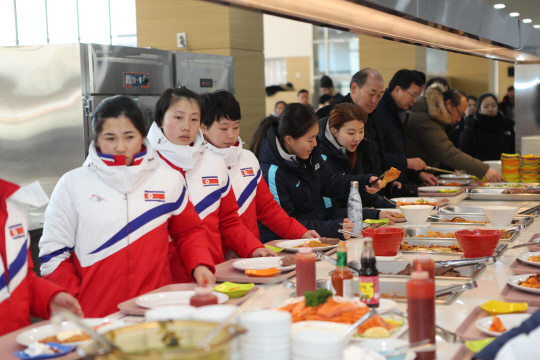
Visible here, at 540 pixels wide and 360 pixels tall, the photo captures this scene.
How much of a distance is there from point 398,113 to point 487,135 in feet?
8.59

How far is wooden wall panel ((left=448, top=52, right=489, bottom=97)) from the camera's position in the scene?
12.1m

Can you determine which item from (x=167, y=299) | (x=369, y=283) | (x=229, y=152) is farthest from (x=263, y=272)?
(x=229, y=152)

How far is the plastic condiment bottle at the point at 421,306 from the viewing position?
1307mm

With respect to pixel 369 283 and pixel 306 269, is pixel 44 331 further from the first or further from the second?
pixel 369 283

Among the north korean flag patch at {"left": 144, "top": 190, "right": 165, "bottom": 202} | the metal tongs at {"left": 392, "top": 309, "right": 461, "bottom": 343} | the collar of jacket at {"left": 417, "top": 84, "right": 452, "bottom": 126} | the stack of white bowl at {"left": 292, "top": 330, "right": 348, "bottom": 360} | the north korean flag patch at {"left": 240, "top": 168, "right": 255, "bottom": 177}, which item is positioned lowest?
the metal tongs at {"left": 392, "top": 309, "right": 461, "bottom": 343}

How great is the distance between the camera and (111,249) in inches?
81.7

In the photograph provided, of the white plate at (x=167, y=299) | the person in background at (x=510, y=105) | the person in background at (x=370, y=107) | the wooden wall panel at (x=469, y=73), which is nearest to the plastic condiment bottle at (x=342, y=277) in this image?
the white plate at (x=167, y=299)

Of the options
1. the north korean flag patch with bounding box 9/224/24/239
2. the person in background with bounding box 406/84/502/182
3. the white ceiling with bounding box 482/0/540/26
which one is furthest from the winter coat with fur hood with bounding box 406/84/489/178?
the north korean flag patch with bounding box 9/224/24/239

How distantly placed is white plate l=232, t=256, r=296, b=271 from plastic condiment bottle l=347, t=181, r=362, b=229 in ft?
2.41

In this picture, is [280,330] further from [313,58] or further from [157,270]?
[313,58]

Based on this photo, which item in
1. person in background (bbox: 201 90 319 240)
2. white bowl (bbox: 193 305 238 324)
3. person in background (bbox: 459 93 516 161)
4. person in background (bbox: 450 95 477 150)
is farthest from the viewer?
person in background (bbox: 450 95 477 150)

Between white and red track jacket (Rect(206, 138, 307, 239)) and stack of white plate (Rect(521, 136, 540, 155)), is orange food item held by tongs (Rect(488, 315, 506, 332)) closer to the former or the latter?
white and red track jacket (Rect(206, 138, 307, 239))

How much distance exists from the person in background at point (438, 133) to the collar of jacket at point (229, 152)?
9.62 ft

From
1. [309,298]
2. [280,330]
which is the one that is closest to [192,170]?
[309,298]
